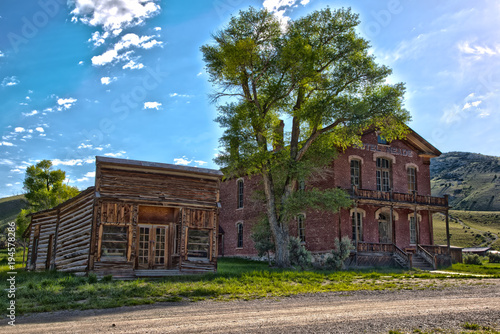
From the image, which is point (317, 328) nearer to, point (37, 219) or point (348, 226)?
point (348, 226)

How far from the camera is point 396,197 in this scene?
90.0 ft

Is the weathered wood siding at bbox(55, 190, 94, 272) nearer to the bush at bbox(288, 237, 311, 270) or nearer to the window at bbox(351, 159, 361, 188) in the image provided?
the bush at bbox(288, 237, 311, 270)

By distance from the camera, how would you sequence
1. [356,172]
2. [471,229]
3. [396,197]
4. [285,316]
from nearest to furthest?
[285,316] → [396,197] → [356,172] → [471,229]

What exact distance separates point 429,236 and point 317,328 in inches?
1040

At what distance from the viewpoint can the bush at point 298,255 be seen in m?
23.1

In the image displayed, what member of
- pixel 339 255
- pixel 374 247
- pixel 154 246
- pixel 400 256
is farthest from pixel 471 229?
pixel 154 246

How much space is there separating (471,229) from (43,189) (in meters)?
63.7

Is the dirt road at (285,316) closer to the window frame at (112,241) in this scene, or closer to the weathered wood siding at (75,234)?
the window frame at (112,241)

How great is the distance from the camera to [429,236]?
3080cm

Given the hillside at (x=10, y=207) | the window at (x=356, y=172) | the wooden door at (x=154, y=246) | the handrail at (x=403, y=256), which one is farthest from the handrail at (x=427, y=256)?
the hillside at (x=10, y=207)

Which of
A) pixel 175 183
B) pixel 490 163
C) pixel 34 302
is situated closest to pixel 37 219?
pixel 175 183

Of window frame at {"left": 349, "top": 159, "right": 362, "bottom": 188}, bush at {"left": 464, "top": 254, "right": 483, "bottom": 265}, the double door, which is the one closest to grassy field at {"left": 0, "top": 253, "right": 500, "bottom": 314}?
the double door

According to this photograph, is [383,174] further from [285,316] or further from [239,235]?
[285,316]

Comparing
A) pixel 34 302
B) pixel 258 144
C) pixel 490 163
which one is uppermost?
pixel 490 163
